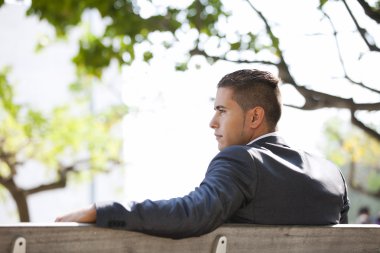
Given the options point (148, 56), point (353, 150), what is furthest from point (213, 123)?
point (353, 150)

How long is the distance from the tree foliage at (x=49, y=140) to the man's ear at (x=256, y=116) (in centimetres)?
1014

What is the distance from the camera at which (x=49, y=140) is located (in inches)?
627

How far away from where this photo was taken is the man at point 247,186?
1994mm

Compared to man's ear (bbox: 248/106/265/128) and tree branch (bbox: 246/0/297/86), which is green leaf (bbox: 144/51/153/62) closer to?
tree branch (bbox: 246/0/297/86)

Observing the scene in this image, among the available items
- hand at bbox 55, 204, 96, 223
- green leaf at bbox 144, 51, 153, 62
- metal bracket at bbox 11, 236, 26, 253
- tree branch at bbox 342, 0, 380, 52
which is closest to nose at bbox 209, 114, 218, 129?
hand at bbox 55, 204, 96, 223

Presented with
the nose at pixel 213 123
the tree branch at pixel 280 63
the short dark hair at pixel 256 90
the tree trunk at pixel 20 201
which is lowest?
the tree trunk at pixel 20 201

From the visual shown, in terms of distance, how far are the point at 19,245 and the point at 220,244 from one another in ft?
2.21

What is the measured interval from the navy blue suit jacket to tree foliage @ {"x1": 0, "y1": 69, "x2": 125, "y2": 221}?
1044cm

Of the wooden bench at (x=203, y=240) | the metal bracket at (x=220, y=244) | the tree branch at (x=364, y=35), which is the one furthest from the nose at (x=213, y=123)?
the tree branch at (x=364, y=35)

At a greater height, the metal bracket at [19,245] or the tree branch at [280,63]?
the tree branch at [280,63]

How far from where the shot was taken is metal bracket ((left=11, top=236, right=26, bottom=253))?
5.61 ft

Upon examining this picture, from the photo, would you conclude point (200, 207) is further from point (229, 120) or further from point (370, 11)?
point (370, 11)

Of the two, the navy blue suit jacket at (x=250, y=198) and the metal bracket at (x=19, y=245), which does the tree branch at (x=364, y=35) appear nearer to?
the navy blue suit jacket at (x=250, y=198)

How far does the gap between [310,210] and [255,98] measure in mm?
618
